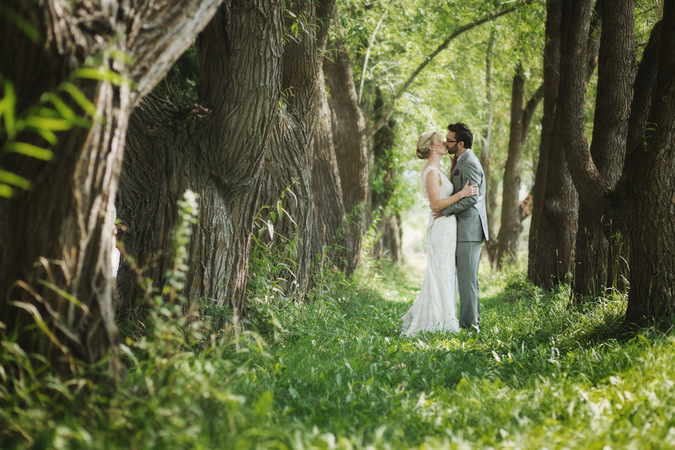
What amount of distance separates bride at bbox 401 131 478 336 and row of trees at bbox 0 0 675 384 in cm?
143

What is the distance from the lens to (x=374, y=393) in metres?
3.34

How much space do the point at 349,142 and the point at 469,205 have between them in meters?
3.96

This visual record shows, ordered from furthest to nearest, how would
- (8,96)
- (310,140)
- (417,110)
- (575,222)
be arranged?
(417,110), (575,222), (310,140), (8,96)

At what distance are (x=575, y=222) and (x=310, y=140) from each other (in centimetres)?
449

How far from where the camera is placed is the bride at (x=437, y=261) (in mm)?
6023

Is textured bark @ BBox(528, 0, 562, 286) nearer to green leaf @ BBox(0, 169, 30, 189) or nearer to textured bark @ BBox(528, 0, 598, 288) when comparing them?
textured bark @ BBox(528, 0, 598, 288)

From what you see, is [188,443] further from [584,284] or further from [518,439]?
[584,284]

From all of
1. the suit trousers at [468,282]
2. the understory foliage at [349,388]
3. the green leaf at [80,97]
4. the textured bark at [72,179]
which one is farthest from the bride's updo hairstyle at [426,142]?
the green leaf at [80,97]

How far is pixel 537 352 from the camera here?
4.06m

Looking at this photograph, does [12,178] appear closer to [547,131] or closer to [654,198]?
[654,198]

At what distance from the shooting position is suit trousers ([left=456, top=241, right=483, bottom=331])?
5949 millimetres

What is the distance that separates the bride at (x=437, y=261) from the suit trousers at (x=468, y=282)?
0.09 metres

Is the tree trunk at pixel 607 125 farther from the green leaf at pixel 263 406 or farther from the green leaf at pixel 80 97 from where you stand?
the green leaf at pixel 80 97

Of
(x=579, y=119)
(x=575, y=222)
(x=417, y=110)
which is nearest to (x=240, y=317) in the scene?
(x=579, y=119)
